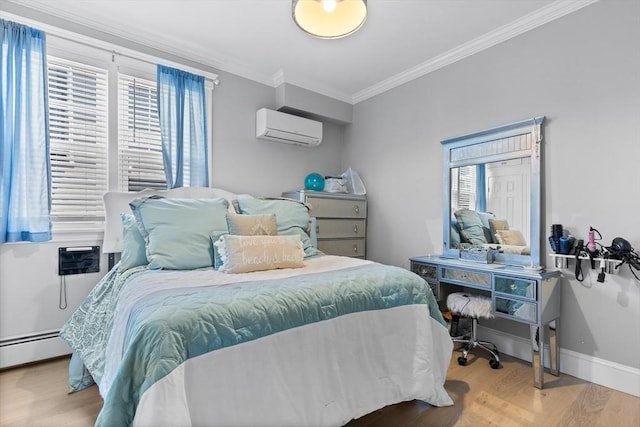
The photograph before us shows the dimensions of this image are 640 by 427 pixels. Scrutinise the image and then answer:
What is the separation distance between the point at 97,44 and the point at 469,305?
3470 mm

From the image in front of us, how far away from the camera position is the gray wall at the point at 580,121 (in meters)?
2.01

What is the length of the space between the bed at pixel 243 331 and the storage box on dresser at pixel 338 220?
3.44 feet

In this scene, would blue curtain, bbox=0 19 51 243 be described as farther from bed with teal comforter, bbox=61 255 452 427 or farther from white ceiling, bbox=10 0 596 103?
bed with teal comforter, bbox=61 255 452 427

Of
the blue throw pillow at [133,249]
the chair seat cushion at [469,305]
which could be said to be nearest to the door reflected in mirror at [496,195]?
the chair seat cushion at [469,305]

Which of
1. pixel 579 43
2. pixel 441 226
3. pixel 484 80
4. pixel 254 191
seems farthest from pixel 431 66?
pixel 254 191

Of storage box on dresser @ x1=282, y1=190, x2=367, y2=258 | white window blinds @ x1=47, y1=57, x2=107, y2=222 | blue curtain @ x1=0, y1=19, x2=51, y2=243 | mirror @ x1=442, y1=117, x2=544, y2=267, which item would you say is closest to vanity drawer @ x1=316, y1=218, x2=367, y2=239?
storage box on dresser @ x1=282, y1=190, x2=367, y2=258

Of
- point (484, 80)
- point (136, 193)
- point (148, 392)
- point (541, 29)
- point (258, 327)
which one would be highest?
point (541, 29)

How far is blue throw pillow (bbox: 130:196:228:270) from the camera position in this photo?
1913 millimetres

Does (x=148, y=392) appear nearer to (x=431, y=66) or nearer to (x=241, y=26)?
(x=241, y=26)

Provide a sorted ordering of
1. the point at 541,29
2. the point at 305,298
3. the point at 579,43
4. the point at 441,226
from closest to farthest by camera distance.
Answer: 1. the point at 305,298
2. the point at 579,43
3. the point at 541,29
4. the point at 441,226

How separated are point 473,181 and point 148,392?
2.69 meters

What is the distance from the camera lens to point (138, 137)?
108 inches

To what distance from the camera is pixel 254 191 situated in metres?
3.37

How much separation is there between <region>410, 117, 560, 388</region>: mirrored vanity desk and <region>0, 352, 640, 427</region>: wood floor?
19 centimetres
